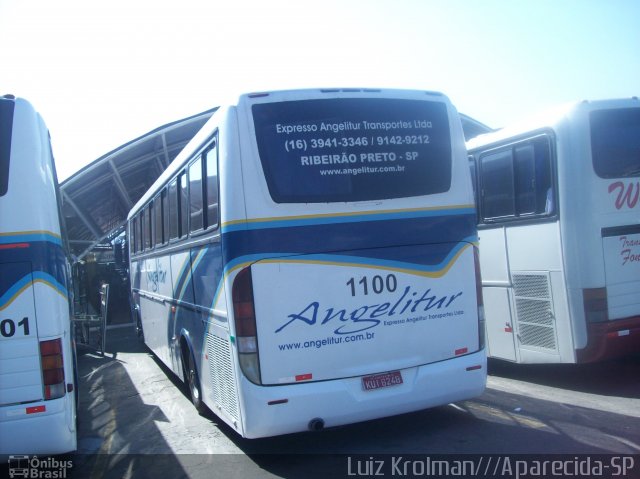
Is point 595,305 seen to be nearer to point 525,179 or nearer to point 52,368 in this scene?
point 525,179

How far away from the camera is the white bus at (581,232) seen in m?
7.16

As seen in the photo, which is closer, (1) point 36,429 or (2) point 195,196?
(1) point 36,429

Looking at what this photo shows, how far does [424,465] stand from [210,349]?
2553mm

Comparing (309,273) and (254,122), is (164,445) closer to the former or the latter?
(309,273)

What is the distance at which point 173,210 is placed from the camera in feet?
27.6

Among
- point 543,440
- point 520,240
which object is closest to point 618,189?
point 520,240

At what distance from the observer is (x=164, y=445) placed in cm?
676

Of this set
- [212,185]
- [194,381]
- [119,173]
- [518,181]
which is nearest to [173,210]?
[194,381]

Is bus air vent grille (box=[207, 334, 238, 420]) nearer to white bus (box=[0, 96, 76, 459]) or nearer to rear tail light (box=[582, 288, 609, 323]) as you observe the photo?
white bus (box=[0, 96, 76, 459])

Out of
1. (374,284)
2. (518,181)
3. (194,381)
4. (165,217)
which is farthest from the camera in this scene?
(165,217)

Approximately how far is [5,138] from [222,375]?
2.98 metres

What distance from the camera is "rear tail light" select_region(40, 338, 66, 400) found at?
5.17 m

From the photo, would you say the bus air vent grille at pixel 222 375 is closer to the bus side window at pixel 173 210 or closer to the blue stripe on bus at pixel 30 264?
the blue stripe on bus at pixel 30 264

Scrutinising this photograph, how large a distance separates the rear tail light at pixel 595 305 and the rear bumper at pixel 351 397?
1828mm
